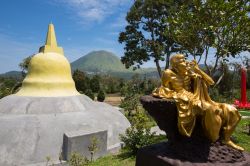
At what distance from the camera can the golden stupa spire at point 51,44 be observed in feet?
42.8

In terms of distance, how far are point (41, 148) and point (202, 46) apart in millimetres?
7309

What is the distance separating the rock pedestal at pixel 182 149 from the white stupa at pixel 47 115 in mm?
5285

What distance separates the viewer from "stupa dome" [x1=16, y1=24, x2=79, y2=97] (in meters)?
12.2

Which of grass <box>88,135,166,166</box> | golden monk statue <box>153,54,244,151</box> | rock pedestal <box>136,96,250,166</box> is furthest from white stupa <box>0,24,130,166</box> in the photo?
golden monk statue <box>153,54,244,151</box>

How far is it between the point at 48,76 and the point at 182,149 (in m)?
8.14

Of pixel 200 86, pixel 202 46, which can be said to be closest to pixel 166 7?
pixel 202 46

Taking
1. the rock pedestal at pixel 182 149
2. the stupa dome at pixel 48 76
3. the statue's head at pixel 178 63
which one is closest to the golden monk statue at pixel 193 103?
the statue's head at pixel 178 63

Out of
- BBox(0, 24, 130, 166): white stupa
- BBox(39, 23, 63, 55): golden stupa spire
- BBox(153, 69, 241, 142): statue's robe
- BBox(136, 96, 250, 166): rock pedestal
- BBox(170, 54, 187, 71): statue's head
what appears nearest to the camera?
BBox(136, 96, 250, 166): rock pedestal

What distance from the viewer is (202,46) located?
38.5ft

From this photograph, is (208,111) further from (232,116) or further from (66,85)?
(66,85)

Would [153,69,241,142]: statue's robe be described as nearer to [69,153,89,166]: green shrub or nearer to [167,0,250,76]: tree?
[69,153,89,166]: green shrub

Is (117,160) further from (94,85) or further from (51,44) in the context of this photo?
(94,85)

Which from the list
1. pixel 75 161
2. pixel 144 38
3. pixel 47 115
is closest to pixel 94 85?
pixel 144 38

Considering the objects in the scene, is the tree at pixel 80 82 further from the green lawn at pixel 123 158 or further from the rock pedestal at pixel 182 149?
the rock pedestal at pixel 182 149
